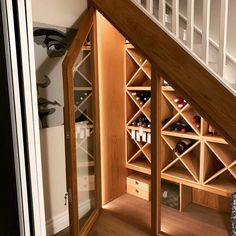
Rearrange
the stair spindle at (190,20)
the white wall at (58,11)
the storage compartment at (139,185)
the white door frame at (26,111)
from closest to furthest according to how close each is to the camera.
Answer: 1. the white door frame at (26,111)
2. the stair spindle at (190,20)
3. the white wall at (58,11)
4. the storage compartment at (139,185)

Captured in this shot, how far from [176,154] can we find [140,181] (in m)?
0.59

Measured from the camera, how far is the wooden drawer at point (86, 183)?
243 centimetres

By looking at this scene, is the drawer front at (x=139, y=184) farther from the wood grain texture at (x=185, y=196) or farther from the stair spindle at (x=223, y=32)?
the stair spindle at (x=223, y=32)

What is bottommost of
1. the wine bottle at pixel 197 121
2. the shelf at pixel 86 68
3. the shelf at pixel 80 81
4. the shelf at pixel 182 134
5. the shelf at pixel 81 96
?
the shelf at pixel 182 134

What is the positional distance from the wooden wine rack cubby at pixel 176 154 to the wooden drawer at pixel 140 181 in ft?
0.51

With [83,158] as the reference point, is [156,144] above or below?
above

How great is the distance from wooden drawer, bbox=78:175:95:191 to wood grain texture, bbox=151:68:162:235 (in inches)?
26.0

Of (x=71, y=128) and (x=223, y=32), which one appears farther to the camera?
(x=71, y=128)

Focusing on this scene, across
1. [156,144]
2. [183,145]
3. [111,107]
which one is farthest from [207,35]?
[111,107]

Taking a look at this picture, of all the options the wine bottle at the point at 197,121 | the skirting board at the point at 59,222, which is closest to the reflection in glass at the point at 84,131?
the skirting board at the point at 59,222

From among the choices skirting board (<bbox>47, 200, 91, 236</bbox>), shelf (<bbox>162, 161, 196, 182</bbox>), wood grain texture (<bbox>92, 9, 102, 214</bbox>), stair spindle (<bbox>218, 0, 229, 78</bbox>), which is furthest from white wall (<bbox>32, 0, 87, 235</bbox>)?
stair spindle (<bbox>218, 0, 229, 78</bbox>)

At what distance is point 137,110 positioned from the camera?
317cm

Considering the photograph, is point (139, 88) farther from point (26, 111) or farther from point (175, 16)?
point (26, 111)

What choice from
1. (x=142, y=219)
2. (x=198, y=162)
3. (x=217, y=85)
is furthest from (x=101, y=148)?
(x=217, y=85)
